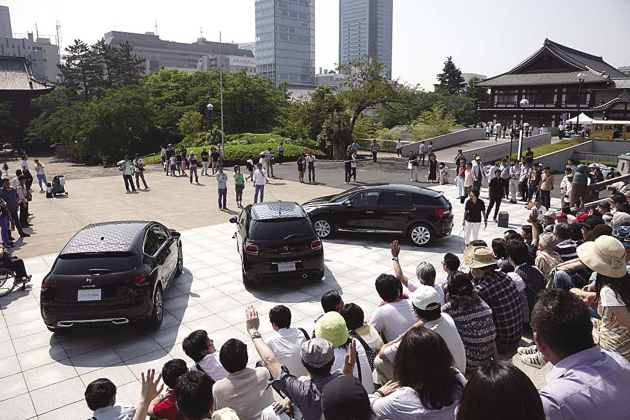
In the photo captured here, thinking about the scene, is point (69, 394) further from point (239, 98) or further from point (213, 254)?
point (239, 98)

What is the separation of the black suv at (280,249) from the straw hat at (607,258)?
555 centimetres

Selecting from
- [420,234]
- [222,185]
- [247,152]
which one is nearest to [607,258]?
[420,234]

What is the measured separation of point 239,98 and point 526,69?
3780cm

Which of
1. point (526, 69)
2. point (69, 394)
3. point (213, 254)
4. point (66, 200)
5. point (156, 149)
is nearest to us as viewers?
point (69, 394)

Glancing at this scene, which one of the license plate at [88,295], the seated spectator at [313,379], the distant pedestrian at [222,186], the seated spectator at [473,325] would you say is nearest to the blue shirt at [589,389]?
A: the seated spectator at [313,379]

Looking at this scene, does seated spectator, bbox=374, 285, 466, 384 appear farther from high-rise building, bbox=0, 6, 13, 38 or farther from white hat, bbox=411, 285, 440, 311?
high-rise building, bbox=0, 6, 13, 38

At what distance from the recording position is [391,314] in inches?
197

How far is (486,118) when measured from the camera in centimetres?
6212

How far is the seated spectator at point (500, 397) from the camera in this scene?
7.27 ft

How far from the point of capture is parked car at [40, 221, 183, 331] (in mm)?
6750

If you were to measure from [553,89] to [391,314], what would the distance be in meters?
58.8

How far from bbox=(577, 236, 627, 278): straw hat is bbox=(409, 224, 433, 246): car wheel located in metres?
7.95

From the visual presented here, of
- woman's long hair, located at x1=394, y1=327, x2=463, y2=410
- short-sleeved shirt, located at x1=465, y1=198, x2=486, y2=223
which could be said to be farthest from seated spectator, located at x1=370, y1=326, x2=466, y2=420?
short-sleeved shirt, located at x1=465, y1=198, x2=486, y2=223

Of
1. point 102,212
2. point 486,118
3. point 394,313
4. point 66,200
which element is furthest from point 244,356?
point 486,118
